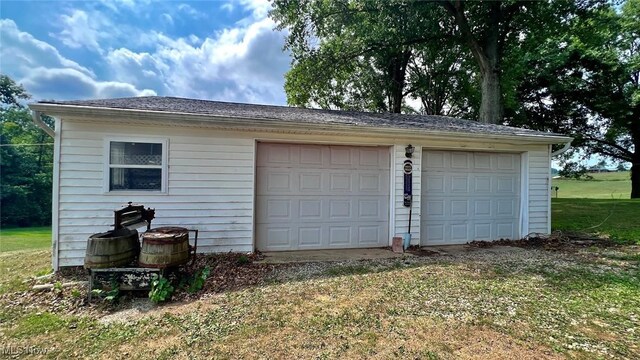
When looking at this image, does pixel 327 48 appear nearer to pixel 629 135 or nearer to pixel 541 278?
pixel 541 278

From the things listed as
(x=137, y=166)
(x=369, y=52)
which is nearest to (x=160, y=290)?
(x=137, y=166)

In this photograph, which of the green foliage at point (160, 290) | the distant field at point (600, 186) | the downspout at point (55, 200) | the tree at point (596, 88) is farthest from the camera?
the distant field at point (600, 186)

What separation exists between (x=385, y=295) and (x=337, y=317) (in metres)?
0.84

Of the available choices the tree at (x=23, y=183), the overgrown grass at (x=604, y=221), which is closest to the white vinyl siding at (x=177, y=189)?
the overgrown grass at (x=604, y=221)

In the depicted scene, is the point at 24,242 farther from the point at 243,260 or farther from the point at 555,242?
the point at 555,242

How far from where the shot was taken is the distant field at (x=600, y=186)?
20.0 meters

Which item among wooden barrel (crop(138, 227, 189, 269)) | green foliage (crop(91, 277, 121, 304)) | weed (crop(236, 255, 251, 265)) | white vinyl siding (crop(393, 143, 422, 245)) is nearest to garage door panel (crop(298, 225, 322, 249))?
weed (crop(236, 255, 251, 265))

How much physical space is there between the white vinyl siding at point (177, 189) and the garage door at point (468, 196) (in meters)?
3.88

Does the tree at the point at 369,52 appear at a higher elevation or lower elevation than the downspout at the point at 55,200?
higher

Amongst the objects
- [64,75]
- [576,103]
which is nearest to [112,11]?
[64,75]

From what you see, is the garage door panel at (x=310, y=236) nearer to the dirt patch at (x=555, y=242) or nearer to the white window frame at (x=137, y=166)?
the white window frame at (x=137, y=166)

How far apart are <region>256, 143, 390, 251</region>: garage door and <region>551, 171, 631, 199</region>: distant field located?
1875 cm

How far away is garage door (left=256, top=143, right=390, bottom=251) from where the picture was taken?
588 cm

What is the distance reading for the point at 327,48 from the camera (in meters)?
14.2
